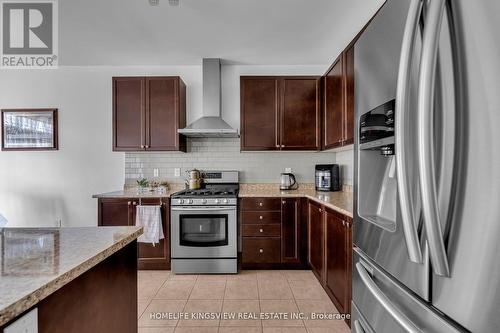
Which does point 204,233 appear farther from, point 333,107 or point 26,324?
point 26,324

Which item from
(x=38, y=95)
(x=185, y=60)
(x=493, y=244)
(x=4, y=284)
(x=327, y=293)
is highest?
(x=185, y=60)

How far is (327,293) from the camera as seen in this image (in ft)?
8.41

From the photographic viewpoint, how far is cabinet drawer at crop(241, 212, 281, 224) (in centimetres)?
324

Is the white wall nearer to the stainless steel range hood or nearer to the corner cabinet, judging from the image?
the stainless steel range hood

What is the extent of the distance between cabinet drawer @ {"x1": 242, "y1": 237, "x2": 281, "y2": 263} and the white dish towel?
1.00m

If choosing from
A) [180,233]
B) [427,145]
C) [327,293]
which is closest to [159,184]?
[180,233]

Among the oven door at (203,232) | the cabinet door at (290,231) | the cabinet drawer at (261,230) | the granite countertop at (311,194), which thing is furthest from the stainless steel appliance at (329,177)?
the oven door at (203,232)

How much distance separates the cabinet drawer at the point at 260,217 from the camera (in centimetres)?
324

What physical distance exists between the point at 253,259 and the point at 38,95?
376cm

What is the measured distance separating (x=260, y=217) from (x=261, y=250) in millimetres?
390

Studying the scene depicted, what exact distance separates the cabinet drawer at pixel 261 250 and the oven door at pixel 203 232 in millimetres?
165

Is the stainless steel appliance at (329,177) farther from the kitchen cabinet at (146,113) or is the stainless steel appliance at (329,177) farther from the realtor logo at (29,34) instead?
the realtor logo at (29,34)

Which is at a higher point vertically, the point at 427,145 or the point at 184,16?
the point at 184,16

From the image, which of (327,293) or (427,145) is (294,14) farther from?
(327,293)
